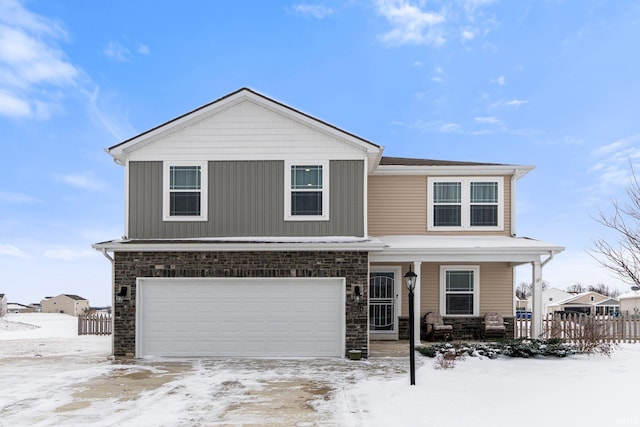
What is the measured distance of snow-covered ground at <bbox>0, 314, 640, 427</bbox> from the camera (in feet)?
21.1

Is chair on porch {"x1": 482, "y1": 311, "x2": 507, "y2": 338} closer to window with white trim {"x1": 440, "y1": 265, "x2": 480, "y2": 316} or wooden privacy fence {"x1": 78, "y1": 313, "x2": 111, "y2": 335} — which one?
Result: window with white trim {"x1": 440, "y1": 265, "x2": 480, "y2": 316}

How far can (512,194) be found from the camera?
46.4 feet

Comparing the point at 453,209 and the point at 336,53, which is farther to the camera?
the point at 336,53

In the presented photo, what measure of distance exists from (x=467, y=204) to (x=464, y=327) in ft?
11.6

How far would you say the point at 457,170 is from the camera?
550 inches

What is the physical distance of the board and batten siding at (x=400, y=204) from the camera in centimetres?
1416

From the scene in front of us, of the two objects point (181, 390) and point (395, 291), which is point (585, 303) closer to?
point (395, 291)

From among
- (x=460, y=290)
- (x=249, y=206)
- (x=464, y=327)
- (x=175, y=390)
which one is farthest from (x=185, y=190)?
(x=464, y=327)

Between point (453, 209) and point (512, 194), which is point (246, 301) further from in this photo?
point (512, 194)

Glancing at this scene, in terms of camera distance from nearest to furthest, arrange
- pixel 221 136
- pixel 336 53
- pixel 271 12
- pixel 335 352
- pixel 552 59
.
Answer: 1. pixel 335 352
2. pixel 221 136
3. pixel 271 12
4. pixel 552 59
5. pixel 336 53

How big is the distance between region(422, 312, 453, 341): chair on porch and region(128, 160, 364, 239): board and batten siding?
3.81 metres

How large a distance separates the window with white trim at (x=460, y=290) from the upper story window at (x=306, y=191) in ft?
15.3

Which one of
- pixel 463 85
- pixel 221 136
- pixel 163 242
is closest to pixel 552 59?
pixel 463 85

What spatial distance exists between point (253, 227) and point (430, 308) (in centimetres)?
588
